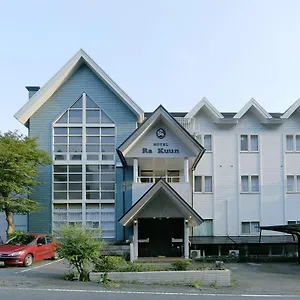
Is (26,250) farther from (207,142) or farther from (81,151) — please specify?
(207,142)

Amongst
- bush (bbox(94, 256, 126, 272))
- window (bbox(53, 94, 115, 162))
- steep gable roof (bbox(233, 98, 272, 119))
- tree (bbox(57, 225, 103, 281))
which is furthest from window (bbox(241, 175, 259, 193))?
tree (bbox(57, 225, 103, 281))

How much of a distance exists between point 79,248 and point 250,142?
17.2 meters

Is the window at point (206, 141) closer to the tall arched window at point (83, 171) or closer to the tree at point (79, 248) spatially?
the tall arched window at point (83, 171)

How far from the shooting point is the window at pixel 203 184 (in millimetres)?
28734

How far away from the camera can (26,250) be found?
19.5 metres

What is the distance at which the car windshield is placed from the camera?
2030 cm

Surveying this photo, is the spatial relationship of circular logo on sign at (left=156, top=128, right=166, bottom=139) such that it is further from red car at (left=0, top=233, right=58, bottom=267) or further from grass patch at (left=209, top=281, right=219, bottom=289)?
grass patch at (left=209, top=281, right=219, bottom=289)

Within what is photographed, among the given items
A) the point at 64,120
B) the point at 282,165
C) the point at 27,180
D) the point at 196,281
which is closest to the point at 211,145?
the point at 282,165

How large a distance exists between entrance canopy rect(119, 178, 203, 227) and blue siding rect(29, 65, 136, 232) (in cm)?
628

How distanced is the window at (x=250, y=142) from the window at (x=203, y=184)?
2.98 meters

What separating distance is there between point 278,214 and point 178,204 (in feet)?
31.4

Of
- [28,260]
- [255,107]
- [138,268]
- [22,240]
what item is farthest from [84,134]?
[138,268]

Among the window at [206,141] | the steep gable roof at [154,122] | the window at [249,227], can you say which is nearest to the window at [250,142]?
the window at [206,141]

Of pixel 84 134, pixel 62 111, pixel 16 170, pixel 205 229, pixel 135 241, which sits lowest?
pixel 135 241
